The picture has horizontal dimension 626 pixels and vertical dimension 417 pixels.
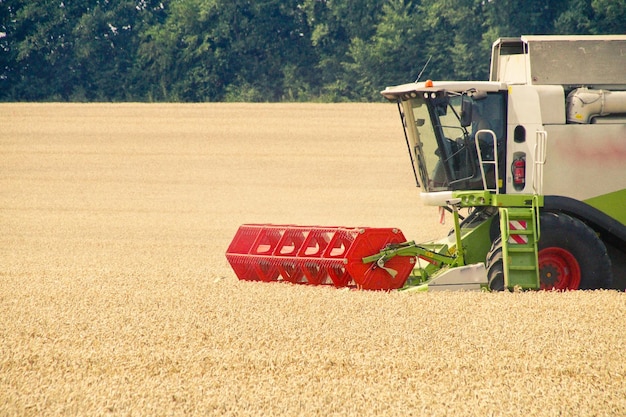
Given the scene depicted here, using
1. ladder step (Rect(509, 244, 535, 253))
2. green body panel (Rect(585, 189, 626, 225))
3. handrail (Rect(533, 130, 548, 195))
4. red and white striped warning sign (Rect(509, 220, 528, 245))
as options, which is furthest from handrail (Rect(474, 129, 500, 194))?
green body panel (Rect(585, 189, 626, 225))

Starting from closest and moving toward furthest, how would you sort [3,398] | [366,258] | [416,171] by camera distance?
[3,398] → [366,258] → [416,171]

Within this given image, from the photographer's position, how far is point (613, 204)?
842cm

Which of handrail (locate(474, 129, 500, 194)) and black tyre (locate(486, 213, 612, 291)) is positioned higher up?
handrail (locate(474, 129, 500, 194))

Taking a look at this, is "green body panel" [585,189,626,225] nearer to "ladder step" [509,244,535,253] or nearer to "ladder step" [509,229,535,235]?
"ladder step" [509,229,535,235]

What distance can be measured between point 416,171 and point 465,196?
90cm

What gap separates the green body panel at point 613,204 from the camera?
841 centimetres

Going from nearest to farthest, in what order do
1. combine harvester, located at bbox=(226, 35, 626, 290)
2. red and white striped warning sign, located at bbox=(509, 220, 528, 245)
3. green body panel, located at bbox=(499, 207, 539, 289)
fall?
1. green body panel, located at bbox=(499, 207, 539, 289)
2. red and white striped warning sign, located at bbox=(509, 220, 528, 245)
3. combine harvester, located at bbox=(226, 35, 626, 290)

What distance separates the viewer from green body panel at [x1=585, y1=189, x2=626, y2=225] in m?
8.41

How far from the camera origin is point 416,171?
9.10 m

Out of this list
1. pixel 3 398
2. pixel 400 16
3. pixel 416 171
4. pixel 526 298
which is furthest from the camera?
pixel 400 16

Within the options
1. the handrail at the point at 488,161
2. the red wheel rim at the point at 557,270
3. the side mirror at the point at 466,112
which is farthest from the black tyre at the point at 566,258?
the side mirror at the point at 466,112

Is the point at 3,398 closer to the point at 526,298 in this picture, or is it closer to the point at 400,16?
the point at 526,298

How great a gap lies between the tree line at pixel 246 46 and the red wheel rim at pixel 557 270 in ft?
82.1

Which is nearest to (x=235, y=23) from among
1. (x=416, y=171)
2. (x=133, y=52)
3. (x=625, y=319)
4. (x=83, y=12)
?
(x=133, y=52)
